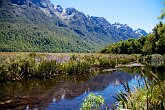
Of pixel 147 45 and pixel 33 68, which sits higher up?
pixel 147 45

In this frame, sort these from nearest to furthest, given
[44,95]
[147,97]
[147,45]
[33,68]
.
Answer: [147,97]
[44,95]
[33,68]
[147,45]

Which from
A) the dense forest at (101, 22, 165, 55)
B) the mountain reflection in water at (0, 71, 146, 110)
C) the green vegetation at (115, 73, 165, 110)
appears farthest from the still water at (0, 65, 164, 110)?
the dense forest at (101, 22, 165, 55)

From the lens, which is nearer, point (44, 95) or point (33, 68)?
point (44, 95)

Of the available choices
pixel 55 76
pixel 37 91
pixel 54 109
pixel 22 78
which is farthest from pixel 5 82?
pixel 54 109

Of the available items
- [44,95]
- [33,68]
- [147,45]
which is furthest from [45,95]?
A: [147,45]

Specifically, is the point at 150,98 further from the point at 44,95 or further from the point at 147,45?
the point at 147,45

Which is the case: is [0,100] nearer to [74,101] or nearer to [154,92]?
[74,101]

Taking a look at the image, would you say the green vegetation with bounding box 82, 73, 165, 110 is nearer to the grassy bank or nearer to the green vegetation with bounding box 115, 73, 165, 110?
the green vegetation with bounding box 115, 73, 165, 110

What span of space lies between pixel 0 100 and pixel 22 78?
10.0 meters

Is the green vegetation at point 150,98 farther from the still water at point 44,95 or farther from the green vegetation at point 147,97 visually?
the still water at point 44,95

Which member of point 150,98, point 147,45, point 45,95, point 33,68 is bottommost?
point 45,95

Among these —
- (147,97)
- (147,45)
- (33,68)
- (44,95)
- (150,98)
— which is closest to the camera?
(147,97)

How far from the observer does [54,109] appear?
16.1 m

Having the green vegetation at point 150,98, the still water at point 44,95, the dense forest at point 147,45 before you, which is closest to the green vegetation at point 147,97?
the green vegetation at point 150,98
